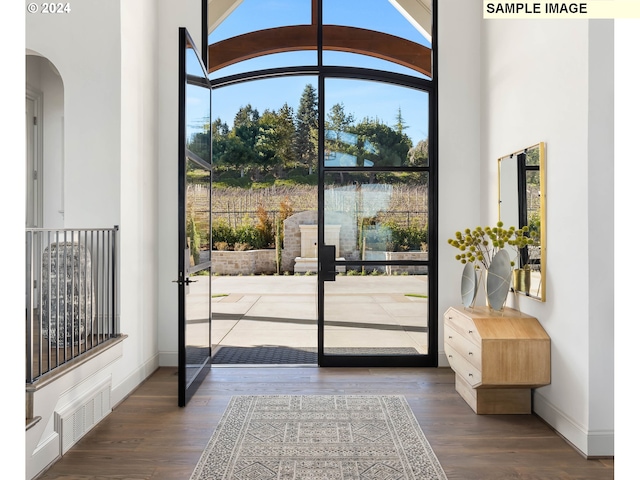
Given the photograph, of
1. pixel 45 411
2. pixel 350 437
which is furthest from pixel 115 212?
pixel 350 437

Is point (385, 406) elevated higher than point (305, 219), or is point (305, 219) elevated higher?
point (305, 219)

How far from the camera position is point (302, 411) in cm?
346

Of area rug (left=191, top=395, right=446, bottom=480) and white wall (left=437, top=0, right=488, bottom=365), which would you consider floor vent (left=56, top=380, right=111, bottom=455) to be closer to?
area rug (left=191, top=395, right=446, bottom=480)

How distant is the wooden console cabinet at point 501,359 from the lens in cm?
321

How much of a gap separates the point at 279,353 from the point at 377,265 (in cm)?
146

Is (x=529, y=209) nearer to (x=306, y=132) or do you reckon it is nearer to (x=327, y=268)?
(x=327, y=268)

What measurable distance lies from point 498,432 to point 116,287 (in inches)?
106

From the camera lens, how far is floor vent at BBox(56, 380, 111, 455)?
2.81 metres

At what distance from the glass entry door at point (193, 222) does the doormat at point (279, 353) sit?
1.92 ft

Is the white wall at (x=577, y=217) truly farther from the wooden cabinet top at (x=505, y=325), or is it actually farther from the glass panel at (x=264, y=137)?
the glass panel at (x=264, y=137)

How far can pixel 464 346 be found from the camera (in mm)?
3564

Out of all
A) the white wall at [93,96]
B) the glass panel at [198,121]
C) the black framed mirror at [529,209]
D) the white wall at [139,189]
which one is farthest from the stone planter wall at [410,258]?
the white wall at [93,96]

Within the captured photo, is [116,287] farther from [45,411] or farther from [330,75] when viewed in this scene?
[330,75]

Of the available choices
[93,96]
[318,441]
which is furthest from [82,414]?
[93,96]
